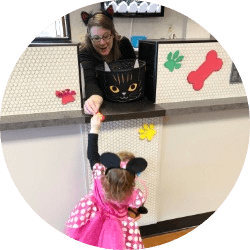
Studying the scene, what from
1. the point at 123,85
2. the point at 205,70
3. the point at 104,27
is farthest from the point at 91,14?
the point at 205,70

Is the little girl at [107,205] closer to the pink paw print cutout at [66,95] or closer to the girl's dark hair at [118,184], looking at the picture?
the girl's dark hair at [118,184]

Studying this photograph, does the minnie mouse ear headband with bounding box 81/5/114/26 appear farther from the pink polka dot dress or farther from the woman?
the pink polka dot dress

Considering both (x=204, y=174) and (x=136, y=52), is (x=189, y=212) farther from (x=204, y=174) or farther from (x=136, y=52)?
(x=136, y=52)

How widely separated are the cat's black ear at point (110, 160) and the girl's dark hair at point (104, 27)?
14.5 inches

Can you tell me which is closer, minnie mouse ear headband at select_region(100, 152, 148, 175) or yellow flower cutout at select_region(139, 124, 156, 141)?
minnie mouse ear headband at select_region(100, 152, 148, 175)

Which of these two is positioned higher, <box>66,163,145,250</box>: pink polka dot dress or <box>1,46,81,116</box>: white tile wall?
<box>1,46,81,116</box>: white tile wall

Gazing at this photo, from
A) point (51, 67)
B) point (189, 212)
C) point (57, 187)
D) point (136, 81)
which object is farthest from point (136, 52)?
point (189, 212)

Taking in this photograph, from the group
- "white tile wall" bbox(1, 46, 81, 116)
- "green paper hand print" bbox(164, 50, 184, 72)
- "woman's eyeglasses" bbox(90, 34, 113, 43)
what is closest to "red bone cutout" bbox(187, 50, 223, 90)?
"green paper hand print" bbox(164, 50, 184, 72)

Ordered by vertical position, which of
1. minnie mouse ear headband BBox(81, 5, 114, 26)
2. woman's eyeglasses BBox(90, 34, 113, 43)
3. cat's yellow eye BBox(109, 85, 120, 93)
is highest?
minnie mouse ear headband BBox(81, 5, 114, 26)

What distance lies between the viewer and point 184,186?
3.94 feet

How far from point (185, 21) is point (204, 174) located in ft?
2.34

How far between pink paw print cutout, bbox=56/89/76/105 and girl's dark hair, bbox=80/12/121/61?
17cm

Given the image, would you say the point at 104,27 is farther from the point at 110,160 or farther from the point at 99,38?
the point at 110,160

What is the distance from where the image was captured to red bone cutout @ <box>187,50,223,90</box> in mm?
907
